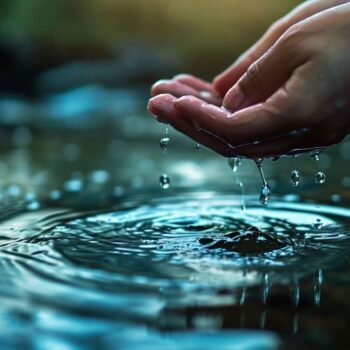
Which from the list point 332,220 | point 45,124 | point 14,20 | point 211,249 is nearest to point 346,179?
point 332,220

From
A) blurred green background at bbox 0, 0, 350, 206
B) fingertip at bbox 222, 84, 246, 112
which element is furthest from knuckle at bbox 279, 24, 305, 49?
blurred green background at bbox 0, 0, 350, 206

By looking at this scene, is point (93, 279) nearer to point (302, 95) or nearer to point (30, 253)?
point (30, 253)

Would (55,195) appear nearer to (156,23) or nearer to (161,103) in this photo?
(161,103)

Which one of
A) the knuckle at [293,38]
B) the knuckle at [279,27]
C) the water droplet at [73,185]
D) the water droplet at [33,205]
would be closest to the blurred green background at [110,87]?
the water droplet at [73,185]

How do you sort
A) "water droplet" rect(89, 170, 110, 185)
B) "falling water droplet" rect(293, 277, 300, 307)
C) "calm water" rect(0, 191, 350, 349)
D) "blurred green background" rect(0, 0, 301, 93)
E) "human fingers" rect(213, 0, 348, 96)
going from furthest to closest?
"blurred green background" rect(0, 0, 301, 93) < "water droplet" rect(89, 170, 110, 185) < "human fingers" rect(213, 0, 348, 96) < "falling water droplet" rect(293, 277, 300, 307) < "calm water" rect(0, 191, 350, 349)

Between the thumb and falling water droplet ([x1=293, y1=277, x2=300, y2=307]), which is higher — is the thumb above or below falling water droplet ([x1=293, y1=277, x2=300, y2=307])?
above

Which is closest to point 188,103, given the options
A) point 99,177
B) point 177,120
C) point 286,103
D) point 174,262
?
point 177,120

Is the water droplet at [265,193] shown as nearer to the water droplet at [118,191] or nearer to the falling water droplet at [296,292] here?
the falling water droplet at [296,292]

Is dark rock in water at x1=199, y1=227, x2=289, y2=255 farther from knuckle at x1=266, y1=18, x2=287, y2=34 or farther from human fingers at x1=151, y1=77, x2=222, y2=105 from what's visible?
knuckle at x1=266, y1=18, x2=287, y2=34
